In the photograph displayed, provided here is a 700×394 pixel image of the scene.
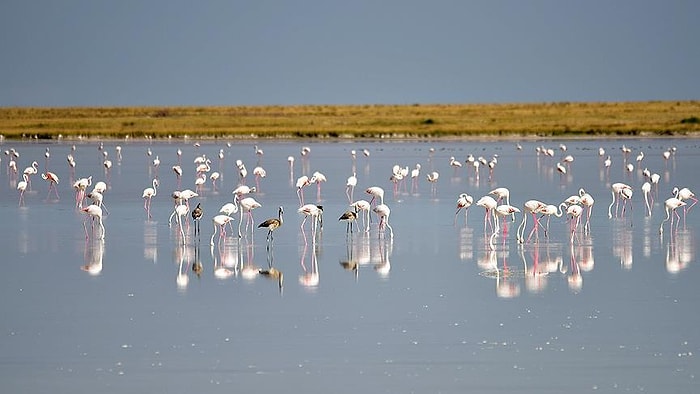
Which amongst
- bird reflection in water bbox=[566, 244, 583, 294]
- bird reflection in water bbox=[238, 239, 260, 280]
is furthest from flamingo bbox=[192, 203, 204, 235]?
bird reflection in water bbox=[566, 244, 583, 294]

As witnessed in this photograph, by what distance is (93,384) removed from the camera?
720 centimetres

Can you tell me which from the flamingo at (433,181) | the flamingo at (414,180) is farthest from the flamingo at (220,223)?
the flamingo at (414,180)

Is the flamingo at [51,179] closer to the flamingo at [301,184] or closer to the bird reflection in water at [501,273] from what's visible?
the flamingo at [301,184]

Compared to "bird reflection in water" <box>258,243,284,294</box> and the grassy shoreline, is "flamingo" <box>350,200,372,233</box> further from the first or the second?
→ the grassy shoreline

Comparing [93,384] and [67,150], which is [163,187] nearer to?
[93,384]

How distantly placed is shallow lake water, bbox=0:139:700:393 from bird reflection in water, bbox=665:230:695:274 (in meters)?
0.04

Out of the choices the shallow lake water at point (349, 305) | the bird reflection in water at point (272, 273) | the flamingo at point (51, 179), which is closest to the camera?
the shallow lake water at point (349, 305)

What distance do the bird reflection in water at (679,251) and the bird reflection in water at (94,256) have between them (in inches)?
215

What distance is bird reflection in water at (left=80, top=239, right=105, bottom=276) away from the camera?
11844mm

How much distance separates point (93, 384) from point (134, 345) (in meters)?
1.07

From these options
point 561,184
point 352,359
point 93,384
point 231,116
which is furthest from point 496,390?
point 231,116

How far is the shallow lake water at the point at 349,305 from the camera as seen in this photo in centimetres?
742

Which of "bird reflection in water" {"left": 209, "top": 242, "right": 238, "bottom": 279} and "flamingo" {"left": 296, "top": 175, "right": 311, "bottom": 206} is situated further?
"flamingo" {"left": 296, "top": 175, "right": 311, "bottom": 206}

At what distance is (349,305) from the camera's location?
384 inches
